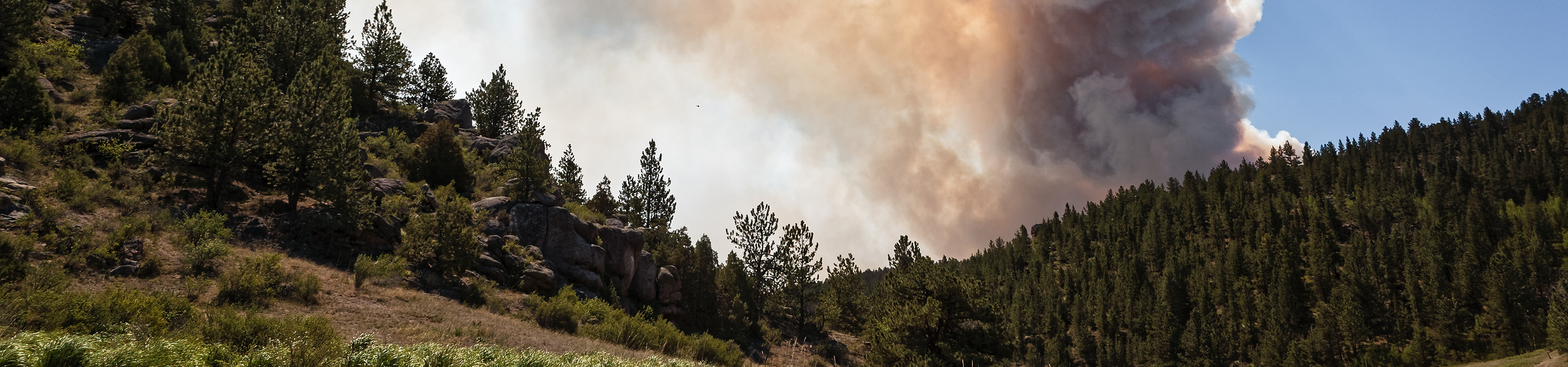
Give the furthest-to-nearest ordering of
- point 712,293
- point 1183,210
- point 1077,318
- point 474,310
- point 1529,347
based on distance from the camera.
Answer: point 1183,210, point 1077,318, point 1529,347, point 712,293, point 474,310

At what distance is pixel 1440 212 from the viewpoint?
13062cm

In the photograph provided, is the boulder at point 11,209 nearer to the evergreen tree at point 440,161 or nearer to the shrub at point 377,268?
the shrub at point 377,268

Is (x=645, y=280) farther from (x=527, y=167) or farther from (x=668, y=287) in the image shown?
(x=527, y=167)

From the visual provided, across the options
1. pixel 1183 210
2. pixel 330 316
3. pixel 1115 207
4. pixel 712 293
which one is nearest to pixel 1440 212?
pixel 1183 210

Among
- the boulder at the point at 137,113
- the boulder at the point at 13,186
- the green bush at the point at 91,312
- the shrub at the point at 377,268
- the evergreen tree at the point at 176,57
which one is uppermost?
the evergreen tree at the point at 176,57

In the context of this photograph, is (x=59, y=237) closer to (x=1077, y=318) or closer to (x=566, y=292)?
(x=566, y=292)

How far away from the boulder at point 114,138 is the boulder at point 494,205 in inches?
537

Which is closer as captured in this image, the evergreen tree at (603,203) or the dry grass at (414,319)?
the dry grass at (414,319)

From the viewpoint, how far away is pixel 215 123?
24406mm

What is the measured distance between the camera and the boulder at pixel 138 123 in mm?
26828

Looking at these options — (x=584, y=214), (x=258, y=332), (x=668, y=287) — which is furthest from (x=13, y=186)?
(x=668, y=287)

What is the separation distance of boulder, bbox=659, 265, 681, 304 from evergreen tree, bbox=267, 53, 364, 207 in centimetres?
1848

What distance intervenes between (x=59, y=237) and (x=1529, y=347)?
13899cm

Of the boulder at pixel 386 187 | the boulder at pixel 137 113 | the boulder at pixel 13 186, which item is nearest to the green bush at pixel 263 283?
the boulder at pixel 13 186
